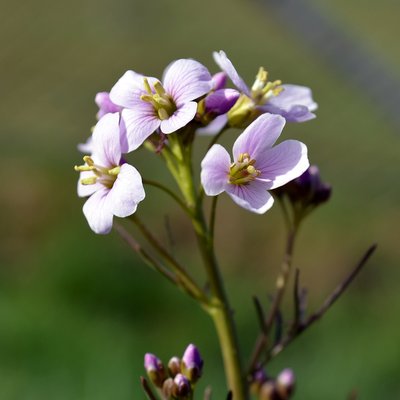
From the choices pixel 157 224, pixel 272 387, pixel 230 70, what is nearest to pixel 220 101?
pixel 230 70

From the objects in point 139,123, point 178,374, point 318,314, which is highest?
point 139,123

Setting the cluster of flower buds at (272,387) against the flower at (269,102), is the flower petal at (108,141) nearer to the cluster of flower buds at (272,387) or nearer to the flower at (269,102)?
the flower at (269,102)

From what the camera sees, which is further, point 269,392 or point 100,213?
point 269,392

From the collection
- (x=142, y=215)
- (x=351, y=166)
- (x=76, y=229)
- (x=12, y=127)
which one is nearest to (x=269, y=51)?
(x=351, y=166)

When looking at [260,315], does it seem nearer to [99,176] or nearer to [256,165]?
[256,165]

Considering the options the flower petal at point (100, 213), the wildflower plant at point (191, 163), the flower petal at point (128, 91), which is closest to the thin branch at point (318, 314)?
the wildflower plant at point (191, 163)

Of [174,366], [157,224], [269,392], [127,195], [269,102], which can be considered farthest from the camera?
[157,224]
